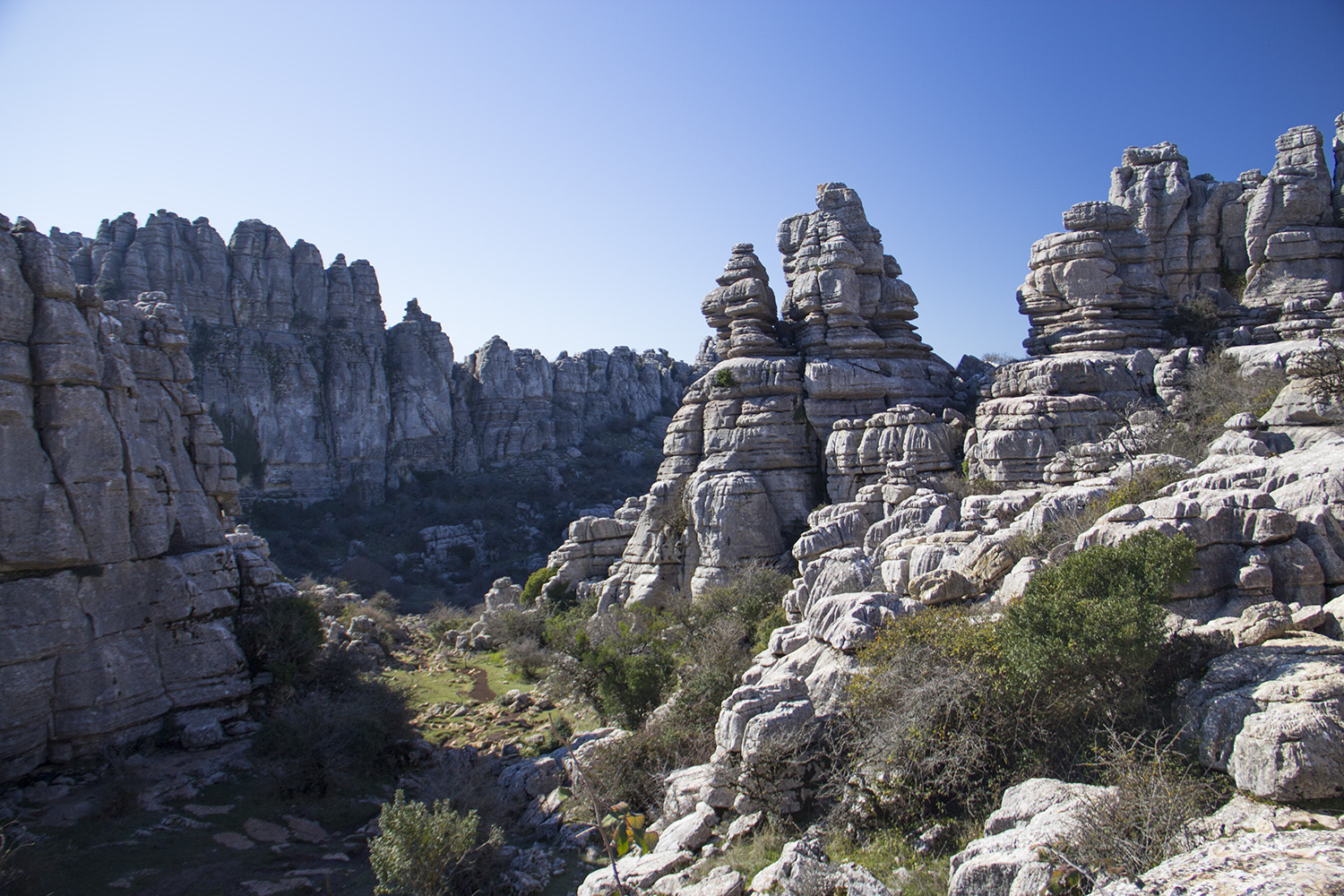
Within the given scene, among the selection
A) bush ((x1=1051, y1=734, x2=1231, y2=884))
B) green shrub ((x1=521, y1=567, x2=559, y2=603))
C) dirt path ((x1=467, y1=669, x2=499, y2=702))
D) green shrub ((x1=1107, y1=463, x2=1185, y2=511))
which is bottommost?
dirt path ((x1=467, y1=669, x2=499, y2=702))

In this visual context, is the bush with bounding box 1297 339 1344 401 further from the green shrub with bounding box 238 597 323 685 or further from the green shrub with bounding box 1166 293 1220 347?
the green shrub with bounding box 238 597 323 685

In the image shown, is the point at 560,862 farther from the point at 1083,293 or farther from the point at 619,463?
the point at 619,463

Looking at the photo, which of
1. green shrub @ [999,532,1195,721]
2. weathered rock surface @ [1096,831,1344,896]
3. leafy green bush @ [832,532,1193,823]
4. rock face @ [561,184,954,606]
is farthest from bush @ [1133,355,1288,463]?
weathered rock surface @ [1096,831,1344,896]

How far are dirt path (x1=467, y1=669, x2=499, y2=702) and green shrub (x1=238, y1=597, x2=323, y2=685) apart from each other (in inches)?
236

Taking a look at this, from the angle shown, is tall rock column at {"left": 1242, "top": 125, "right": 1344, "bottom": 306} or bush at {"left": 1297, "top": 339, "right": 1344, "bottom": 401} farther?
tall rock column at {"left": 1242, "top": 125, "right": 1344, "bottom": 306}

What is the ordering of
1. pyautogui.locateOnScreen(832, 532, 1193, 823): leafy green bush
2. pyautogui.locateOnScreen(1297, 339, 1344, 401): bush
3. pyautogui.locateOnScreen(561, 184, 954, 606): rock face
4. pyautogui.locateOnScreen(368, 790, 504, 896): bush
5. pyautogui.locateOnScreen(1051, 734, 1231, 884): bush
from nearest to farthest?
pyautogui.locateOnScreen(1051, 734, 1231, 884): bush → pyautogui.locateOnScreen(832, 532, 1193, 823): leafy green bush → pyautogui.locateOnScreen(368, 790, 504, 896): bush → pyautogui.locateOnScreen(1297, 339, 1344, 401): bush → pyautogui.locateOnScreen(561, 184, 954, 606): rock face

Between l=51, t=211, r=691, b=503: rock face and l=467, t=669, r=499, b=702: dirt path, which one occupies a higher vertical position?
l=51, t=211, r=691, b=503: rock face

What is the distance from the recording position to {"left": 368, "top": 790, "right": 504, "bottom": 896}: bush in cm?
971

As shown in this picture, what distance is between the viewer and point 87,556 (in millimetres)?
14750

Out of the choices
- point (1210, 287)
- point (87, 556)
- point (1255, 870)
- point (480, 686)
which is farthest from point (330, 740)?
point (1210, 287)

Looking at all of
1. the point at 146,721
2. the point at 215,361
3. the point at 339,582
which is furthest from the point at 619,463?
the point at 146,721

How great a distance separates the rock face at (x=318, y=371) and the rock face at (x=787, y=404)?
38.8 metres

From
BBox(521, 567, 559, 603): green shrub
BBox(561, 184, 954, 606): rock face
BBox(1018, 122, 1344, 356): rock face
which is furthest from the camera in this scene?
BBox(521, 567, 559, 603): green shrub

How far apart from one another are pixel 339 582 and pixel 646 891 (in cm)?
3766
